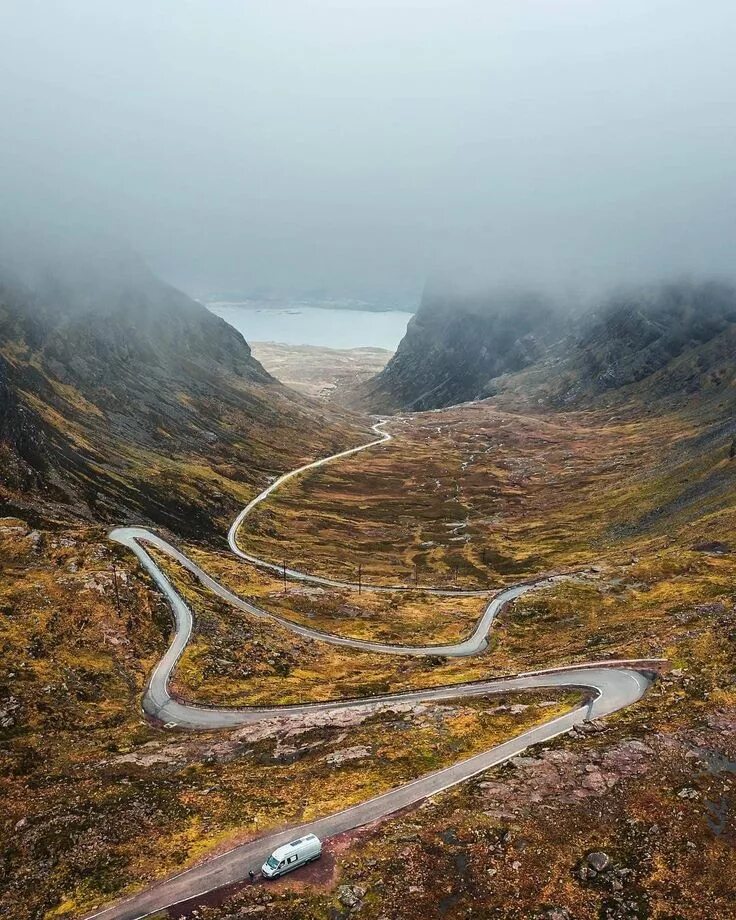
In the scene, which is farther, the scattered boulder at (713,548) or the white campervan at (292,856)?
the scattered boulder at (713,548)

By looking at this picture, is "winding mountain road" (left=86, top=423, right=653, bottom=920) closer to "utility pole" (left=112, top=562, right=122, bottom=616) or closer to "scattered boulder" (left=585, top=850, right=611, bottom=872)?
"utility pole" (left=112, top=562, right=122, bottom=616)

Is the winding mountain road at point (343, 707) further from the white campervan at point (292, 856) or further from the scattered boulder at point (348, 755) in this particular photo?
the scattered boulder at point (348, 755)

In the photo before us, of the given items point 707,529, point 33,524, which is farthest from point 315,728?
point 707,529

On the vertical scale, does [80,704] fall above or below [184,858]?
below

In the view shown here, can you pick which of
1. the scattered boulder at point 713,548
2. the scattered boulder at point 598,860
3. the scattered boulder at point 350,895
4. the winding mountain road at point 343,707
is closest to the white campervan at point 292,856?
the winding mountain road at point 343,707

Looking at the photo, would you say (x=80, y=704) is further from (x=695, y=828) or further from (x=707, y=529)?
(x=707, y=529)

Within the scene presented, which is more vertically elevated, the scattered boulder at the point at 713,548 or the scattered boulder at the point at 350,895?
the scattered boulder at the point at 350,895
